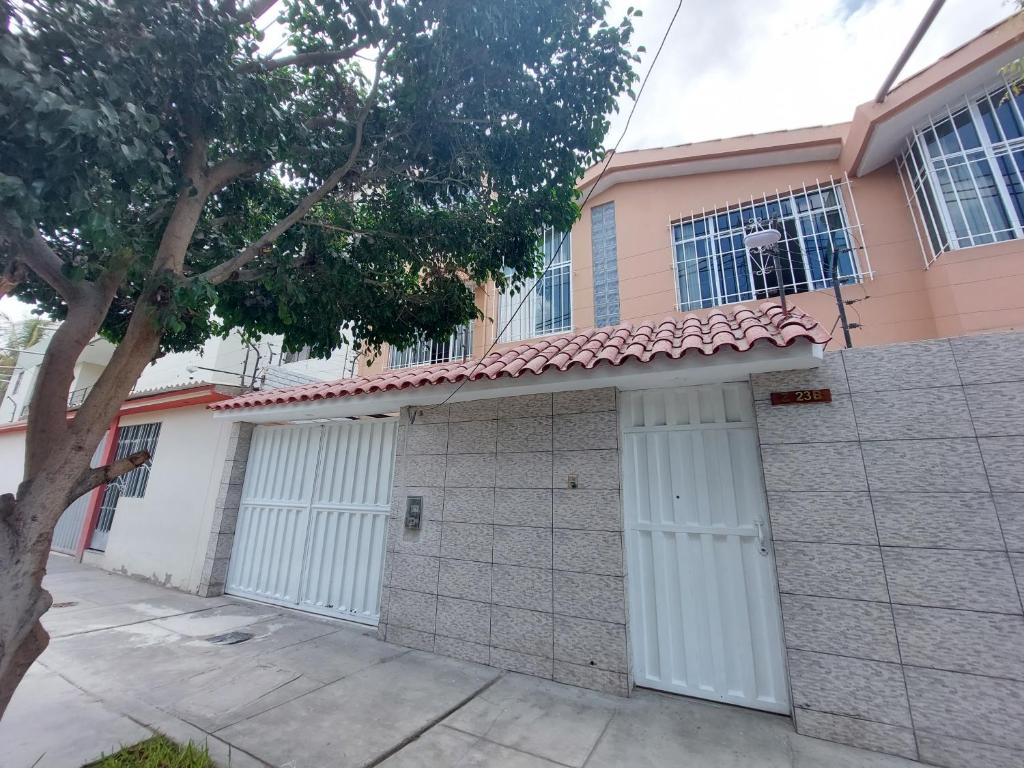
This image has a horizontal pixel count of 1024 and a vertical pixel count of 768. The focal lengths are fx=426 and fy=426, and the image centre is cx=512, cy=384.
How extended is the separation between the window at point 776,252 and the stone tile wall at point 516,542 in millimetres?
4580

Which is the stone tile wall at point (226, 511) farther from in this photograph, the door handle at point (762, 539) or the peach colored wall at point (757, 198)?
the door handle at point (762, 539)

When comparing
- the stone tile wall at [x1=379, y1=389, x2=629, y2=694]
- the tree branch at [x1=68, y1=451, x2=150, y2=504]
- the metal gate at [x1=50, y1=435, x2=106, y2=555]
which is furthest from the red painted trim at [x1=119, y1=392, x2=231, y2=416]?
the tree branch at [x1=68, y1=451, x2=150, y2=504]

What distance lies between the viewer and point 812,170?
293 inches

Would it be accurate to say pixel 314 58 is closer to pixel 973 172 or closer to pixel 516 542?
pixel 516 542

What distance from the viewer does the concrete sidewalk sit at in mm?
2863

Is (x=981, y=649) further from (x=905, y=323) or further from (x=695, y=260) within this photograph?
(x=695, y=260)

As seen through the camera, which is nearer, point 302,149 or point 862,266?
point 302,149

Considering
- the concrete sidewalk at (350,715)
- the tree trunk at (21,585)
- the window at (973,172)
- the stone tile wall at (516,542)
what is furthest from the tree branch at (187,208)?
the window at (973,172)

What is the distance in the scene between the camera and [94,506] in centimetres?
973

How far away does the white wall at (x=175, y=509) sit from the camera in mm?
7289

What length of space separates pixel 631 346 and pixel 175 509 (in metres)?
8.58

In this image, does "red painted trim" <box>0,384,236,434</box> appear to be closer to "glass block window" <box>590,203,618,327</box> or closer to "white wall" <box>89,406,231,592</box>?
"white wall" <box>89,406,231,592</box>

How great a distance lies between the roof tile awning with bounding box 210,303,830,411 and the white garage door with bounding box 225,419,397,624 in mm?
1184

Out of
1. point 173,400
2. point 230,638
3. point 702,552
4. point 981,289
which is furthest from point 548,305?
point 173,400
